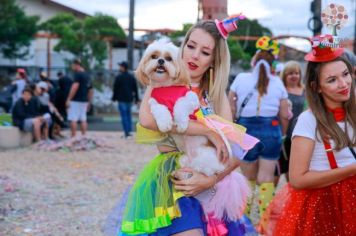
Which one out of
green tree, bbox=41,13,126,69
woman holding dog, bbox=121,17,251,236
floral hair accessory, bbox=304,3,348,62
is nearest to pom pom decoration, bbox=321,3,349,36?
floral hair accessory, bbox=304,3,348,62

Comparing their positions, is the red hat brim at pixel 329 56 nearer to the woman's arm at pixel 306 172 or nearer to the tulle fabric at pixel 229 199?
the woman's arm at pixel 306 172

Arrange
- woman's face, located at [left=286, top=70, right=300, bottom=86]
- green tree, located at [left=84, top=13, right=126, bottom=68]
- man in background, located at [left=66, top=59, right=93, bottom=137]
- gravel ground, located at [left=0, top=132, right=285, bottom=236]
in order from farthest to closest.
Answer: green tree, located at [left=84, top=13, right=126, bottom=68], man in background, located at [left=66, top=59, right=93, bottom=137], woman's face, located at [left=286, top=70, right=300, bottom=86], gravel ground, located at [left=0, top=132, right=285, bottom=236]

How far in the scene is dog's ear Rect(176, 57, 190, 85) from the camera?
2812 millimetres

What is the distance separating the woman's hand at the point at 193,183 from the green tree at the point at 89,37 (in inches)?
1025

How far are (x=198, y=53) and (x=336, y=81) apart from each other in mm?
703

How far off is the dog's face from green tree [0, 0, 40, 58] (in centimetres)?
2664

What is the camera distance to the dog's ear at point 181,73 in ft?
9.23

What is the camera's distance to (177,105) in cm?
278

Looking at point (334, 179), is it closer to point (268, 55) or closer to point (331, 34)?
point (331, 34)

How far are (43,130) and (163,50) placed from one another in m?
10.4

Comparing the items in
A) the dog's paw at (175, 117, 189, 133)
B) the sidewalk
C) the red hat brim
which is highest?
Result: the red hat brim

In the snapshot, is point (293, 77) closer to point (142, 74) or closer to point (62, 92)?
point (142, 74)

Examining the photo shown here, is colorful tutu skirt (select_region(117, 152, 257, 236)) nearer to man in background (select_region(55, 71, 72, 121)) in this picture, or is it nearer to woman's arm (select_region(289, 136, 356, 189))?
woman's arm (select_region(289, 136, 356, 189))

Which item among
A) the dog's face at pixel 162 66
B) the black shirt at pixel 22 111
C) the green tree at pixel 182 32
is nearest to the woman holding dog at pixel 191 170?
the dog's face at pixel 162 66
